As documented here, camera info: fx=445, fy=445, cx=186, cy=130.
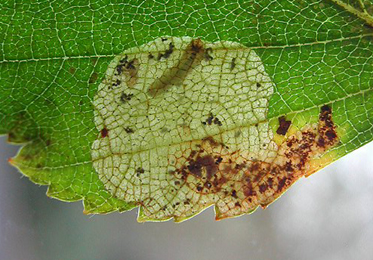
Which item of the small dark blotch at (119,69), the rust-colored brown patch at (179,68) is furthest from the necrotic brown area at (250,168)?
the small dark blotch at (119,69)

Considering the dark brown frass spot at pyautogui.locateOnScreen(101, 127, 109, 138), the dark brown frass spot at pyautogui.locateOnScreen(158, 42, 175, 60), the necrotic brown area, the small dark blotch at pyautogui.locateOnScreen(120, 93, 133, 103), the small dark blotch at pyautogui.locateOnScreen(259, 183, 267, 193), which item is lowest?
the small dark blotch at pyautogui.locateOnScreen(259, 183, 267, 193)

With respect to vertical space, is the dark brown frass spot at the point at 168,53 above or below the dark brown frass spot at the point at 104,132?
above

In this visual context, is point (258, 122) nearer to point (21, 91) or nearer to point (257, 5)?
point (257, 5)

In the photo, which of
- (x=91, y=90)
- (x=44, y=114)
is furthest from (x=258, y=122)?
(x=44, y=114)

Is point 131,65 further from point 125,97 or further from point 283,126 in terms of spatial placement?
point 283,126

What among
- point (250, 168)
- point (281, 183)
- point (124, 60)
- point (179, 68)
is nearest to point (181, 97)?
point (179, 68)

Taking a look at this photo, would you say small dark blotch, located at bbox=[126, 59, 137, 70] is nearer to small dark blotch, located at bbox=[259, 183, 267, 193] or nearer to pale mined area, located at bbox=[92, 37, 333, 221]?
pale mined area, located at bbox=[92, 37, 333, 221]

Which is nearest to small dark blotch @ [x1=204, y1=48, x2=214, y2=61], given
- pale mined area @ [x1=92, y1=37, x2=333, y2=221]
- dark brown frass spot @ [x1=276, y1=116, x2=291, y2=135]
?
pale mined area @ [x1=92, y1=37, x2=333, y2=221]

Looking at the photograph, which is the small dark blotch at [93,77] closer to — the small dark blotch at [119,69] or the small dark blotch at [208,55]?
the small dark blotch at [119,69]
